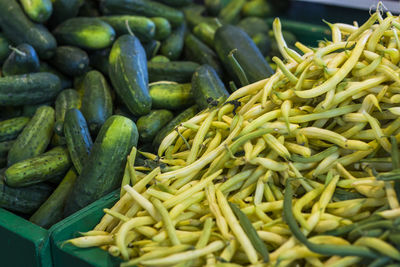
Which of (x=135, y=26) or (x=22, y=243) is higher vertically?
(x=135, y=26)

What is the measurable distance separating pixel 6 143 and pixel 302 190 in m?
1.60

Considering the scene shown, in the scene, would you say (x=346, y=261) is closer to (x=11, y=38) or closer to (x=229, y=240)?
(x=229, y=240)

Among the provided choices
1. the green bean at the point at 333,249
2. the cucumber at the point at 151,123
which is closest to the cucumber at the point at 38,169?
the cucumber at the point at 151,123

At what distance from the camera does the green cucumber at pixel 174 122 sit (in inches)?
89.4

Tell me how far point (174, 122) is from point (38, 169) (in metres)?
0.73

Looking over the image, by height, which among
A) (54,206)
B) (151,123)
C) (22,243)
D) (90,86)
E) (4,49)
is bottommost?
(54,206)

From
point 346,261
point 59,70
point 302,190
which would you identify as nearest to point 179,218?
point 302,190

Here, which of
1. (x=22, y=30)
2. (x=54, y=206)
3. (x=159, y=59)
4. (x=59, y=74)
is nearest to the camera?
(x=54, y=206)

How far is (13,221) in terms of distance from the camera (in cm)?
181

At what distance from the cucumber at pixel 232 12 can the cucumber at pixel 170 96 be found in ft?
4.67

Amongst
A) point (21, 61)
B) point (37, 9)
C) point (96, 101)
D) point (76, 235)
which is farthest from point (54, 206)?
point (37, 9)

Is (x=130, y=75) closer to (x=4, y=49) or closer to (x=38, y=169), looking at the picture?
(x=38, y=169)

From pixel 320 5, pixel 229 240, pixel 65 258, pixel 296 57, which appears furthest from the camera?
pixel 320 5

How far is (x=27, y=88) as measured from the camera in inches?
94.7
